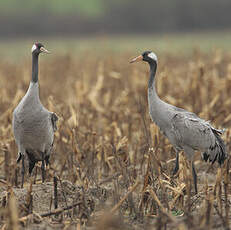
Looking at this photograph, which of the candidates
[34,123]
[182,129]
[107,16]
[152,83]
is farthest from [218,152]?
[107,16]

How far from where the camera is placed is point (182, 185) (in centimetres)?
418

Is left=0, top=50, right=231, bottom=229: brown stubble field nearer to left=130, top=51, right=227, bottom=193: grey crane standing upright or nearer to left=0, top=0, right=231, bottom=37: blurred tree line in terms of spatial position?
left=130, top=51, right=227, bottom=193: grey crane standing upright

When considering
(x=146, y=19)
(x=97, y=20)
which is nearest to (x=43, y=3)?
(x=97, y=20)

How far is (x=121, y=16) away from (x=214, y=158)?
88.1ft

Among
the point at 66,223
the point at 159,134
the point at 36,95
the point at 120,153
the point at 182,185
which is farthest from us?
the point at 159,134

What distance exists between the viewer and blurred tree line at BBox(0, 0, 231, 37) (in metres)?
29.2

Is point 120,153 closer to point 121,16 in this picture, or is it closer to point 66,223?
point 66,223

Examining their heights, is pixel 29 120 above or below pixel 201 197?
above

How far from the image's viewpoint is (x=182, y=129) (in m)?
5.13

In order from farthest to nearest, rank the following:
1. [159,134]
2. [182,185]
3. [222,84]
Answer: [222,84] → [159,134] → [182,185]

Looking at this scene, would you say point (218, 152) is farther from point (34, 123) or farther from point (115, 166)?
point (34, 123)

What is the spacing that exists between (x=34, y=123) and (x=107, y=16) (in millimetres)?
26663

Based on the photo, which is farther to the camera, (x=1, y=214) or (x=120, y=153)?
(x=120, y=153)

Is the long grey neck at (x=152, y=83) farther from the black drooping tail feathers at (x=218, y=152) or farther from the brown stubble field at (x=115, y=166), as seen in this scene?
the black drooping tail feathers at (x=218, y=152)
